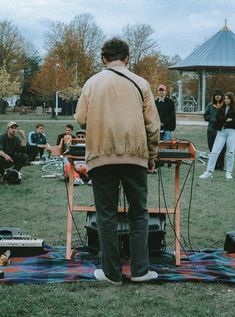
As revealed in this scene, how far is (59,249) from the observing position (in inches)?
249

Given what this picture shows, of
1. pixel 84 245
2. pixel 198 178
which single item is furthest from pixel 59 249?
pixel 198 178

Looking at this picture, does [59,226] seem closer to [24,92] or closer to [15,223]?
[15,223]

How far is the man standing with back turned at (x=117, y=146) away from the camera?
4.98 m

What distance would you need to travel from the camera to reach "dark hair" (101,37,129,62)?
5168 millimetres

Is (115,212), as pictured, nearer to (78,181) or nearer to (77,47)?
(78,181)

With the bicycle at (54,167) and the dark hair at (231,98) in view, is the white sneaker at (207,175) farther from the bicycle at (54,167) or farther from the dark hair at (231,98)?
the bicycle at (54,167)

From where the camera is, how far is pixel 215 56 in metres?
38.8

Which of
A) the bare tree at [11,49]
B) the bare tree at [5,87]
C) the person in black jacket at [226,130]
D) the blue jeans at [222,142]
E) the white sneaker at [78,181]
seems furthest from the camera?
the bare tree at [11,49]

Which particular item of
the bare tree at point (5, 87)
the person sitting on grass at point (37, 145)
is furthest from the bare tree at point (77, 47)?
the person sitting on grass at point (37, 145)

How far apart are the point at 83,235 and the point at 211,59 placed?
32617 mm

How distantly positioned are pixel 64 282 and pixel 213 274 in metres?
1.35

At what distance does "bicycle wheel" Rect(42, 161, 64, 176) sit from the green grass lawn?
430mm

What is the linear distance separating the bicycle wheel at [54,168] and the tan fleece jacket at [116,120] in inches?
349

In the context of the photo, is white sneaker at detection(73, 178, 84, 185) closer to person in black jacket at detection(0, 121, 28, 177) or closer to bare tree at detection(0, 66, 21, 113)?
person in black jacket at detection(0, 121, 28, 177)
